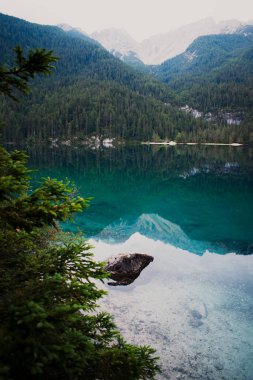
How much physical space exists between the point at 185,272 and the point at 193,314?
546 centimetres

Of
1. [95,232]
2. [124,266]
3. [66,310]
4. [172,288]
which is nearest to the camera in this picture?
[66,310]

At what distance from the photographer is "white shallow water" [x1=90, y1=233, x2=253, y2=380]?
10.5 meters

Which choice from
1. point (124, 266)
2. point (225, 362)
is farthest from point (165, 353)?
point (124, 266)

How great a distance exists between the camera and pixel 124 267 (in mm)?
17734

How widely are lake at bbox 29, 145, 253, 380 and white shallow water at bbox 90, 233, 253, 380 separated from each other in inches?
1.7

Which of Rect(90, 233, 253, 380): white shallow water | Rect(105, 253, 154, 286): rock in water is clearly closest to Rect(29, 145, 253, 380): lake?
Rect(90, 233, 253, 380): white shallow water

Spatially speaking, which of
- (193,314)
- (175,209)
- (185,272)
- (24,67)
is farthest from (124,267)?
(175,209)

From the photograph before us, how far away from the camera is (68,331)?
13.6 feet

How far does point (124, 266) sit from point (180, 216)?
18.8 m

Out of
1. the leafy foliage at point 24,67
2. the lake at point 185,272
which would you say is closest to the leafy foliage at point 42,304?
the leafy foliage at point 24,67

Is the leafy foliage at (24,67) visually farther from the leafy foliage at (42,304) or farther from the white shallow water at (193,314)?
the white shallow water at (193,314)

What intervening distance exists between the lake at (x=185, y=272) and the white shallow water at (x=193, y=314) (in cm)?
4

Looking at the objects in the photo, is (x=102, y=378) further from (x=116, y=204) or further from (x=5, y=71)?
(x=116, y=204)

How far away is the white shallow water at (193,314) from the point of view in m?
10.5
